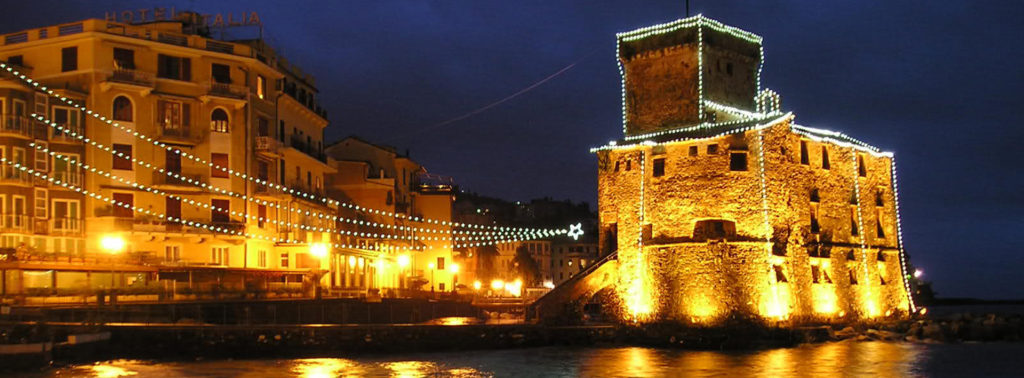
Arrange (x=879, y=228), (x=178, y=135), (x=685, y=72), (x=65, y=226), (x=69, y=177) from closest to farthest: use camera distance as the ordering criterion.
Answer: (x=65, y=226) → (x=69, y=177) → (x=685, y=72) → (x=178, y=135) → (x=879, y=228)

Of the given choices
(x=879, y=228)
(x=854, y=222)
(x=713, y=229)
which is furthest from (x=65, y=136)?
(x=879, y=228)


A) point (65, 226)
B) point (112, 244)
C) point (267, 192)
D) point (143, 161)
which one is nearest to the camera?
point (65, 226)

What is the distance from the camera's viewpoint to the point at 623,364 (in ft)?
134

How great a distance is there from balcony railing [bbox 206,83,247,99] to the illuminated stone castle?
18.2 m

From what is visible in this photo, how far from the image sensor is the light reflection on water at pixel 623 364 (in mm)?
37625

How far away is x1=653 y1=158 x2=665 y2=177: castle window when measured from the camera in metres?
48.7

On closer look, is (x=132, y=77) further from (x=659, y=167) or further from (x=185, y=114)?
(x=659, y=167)

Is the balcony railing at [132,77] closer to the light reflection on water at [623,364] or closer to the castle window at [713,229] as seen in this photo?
the light reflection on water at [623,364]

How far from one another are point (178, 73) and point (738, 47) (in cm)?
2749

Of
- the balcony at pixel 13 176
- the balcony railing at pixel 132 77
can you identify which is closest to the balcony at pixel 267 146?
the balcony railing at pixel 132 77

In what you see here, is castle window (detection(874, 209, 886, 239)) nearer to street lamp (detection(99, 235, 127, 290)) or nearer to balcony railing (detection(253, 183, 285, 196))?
balcony railing (detection(253, 183, 285, 196))

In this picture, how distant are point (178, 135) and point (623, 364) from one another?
24.9m

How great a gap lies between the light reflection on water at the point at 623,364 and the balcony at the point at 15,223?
31.9 ft

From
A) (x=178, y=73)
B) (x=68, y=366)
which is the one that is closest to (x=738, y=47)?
(x=178, y=73)
